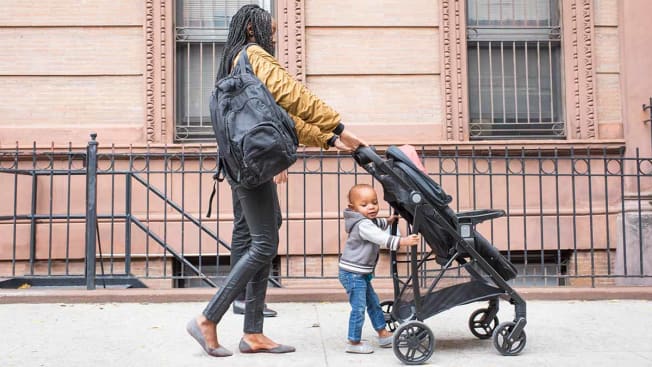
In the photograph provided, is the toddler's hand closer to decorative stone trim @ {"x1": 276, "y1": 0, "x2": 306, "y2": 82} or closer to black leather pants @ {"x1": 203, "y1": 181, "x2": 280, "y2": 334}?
black leather pants @ {"x1": 203, "y1": 181, "x2": 280, "y2": 334}

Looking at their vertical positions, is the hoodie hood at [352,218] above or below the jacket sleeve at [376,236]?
above

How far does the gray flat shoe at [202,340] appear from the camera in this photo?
4266mm

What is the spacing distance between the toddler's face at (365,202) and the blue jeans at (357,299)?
39 cm

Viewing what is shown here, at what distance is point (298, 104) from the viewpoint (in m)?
4.25

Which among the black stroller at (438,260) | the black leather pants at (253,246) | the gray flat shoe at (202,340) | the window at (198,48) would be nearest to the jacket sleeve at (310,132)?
the black stroller at (438,260)

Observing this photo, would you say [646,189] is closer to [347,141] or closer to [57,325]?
[347,141]

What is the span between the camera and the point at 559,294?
6.73 meters

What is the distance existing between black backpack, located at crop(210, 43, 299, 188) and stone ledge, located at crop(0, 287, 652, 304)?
2577mm

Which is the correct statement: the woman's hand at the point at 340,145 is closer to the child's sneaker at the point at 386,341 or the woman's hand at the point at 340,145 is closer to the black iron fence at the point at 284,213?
the child's sneaker at the point at 386,341

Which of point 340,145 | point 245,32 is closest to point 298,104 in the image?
point 340,145

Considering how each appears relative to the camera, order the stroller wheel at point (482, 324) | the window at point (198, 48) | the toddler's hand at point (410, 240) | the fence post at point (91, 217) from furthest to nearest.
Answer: the window at point (198, 48)
the fence post at point (91, 217)
the stroller wheel at point (482, 324)
the toddler's hand at point (410, 240)

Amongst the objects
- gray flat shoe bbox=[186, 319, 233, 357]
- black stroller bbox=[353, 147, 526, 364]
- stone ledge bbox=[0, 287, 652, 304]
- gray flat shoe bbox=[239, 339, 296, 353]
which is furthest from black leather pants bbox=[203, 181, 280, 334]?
stone ledge bbox=[0, 287, 652, 304]

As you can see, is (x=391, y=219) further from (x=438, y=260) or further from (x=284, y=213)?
(x=284, y=213)

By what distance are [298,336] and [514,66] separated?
544cm
